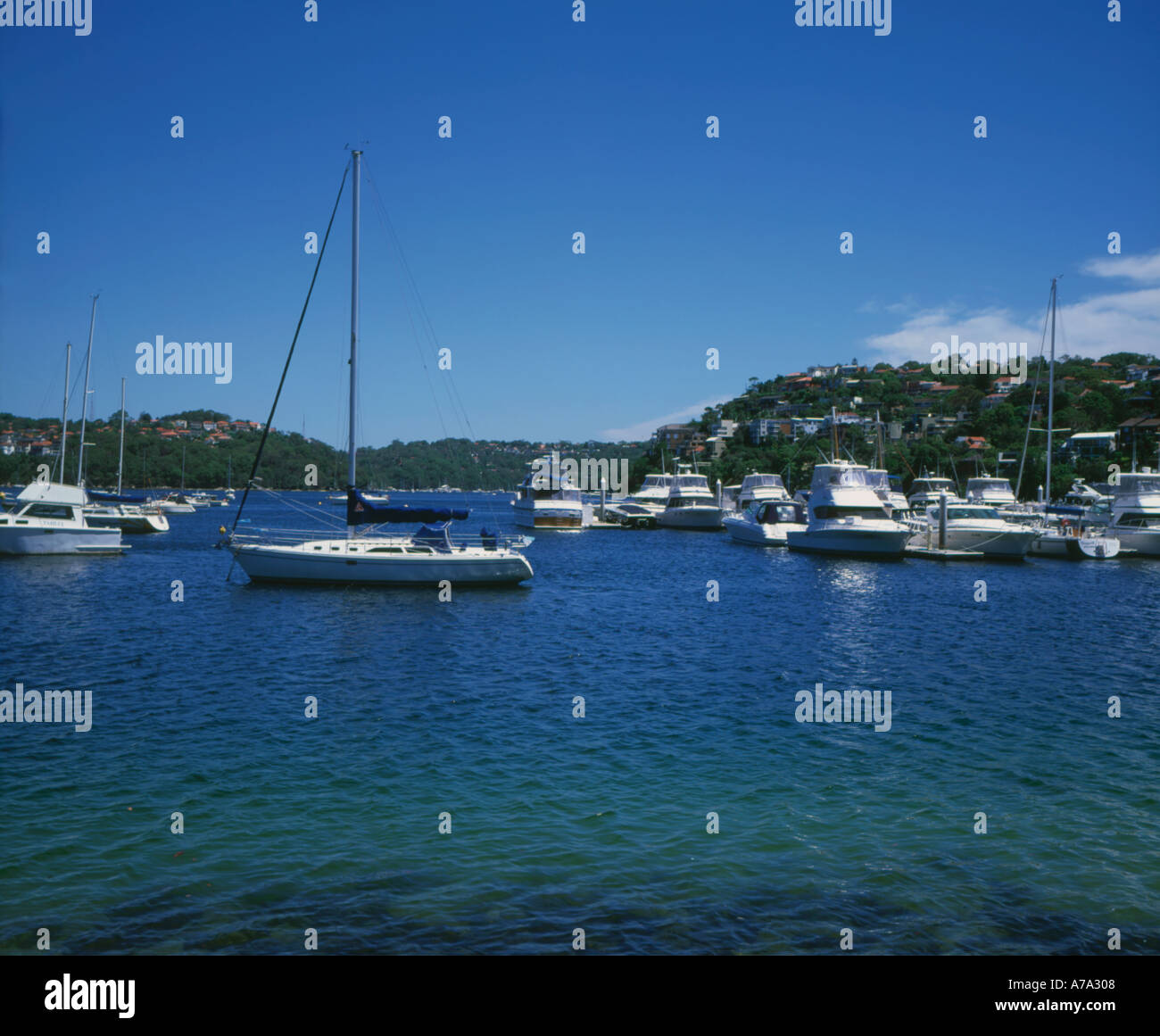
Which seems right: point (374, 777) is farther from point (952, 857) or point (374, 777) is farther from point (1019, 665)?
point (1019, 665)

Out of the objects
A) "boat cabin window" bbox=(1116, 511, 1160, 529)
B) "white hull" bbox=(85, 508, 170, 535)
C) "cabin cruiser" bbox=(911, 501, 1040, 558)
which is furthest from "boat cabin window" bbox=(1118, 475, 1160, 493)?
"white hull" bbox=(85, 508, 170, 535)

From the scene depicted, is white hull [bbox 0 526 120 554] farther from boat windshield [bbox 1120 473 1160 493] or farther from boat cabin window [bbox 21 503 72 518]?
boat windshield [bbox 1120 473 1160 493]

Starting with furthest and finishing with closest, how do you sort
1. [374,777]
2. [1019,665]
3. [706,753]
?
[1019,665] → [706,753] → [374,777]

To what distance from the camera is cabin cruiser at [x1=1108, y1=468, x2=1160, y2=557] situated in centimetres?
5609

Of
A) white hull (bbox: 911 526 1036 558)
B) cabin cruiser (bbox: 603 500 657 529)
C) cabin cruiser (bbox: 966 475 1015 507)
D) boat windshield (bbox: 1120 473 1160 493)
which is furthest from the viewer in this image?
cabin cruiser (bbox: 603 500 657 529)

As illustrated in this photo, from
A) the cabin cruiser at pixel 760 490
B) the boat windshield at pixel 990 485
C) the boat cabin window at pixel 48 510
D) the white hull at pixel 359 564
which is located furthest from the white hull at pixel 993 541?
the boat cabin window at pixel 48 510

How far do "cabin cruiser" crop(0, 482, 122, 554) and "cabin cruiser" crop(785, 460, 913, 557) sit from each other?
4400 cm

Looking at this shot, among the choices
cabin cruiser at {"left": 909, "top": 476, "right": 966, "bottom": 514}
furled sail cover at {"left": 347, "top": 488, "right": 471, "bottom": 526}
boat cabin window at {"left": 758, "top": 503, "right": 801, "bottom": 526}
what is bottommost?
boat cabin window at {"left": 758, "top": 503, "right": 801, "bottom": 526}

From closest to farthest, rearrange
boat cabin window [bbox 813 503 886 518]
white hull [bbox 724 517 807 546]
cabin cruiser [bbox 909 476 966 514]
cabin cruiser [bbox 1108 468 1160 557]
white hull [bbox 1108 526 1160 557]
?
white hull [bbox 1108 526 1160 557] < boat cabin window [bbox 813 503 886 518] < cabin cruiser [bbox 1108 468 1160 557] < white hull [bbox 724 517 807 546] < cabin cruiser [bbox 909 476 966 514]

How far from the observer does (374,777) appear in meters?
13.9

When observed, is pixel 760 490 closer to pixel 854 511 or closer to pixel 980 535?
pixel 854 511

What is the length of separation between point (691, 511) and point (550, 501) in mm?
14821
